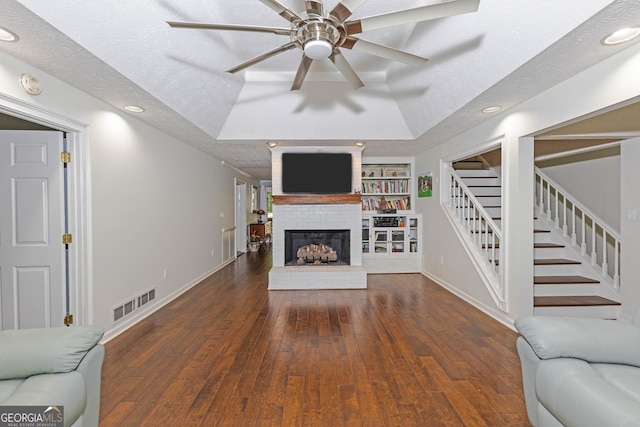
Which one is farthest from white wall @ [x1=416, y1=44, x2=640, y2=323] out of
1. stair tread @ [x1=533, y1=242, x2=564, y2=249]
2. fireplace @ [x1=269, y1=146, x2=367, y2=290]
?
fireplace @ [x1=269, y1=146, x2=367, y2=290]

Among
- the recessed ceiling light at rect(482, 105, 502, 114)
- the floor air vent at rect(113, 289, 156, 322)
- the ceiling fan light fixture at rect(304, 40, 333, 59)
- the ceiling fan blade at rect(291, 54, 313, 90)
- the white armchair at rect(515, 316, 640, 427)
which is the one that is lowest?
the floor air vent at rect(113, 289, 156, 322)

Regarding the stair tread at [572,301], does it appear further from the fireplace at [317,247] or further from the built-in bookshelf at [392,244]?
the fireplace at [317,247]

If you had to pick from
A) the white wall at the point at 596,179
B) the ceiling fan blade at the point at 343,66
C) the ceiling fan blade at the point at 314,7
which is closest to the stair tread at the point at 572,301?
the white wall at the point at 596,179

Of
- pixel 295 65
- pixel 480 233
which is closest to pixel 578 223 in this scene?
pixel 480 233

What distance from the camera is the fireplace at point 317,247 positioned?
18.0ft

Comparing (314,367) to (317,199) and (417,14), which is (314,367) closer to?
(417,14)

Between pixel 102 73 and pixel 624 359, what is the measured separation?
386 cm

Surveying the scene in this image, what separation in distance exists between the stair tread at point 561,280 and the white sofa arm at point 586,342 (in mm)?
2307

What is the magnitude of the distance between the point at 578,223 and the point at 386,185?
10.3 feet

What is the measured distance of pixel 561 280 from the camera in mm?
3740

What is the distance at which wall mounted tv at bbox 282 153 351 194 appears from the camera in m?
5.24

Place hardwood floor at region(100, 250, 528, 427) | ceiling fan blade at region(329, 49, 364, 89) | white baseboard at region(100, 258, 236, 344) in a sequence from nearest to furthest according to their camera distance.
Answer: hardwood floor at region(100, 250, 528, 427) < ceiling fan blade at region(329, 49, 364, 89) < white baseboard at region(100, 258, 236, 344)

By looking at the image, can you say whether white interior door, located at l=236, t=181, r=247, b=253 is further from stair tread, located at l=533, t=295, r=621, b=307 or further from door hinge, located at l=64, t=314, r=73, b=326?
stair tread, located at l=533, t=295, r=621, b=307

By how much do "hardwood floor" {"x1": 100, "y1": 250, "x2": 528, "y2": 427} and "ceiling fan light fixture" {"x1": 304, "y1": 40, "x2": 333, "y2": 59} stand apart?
222cm
